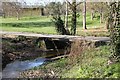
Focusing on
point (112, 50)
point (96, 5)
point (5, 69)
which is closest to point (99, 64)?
point (112, 50)

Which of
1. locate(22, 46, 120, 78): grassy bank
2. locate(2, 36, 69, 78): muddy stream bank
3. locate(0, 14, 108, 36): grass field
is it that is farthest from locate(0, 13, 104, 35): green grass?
locate(22, 46, 120, 78): grassy bank

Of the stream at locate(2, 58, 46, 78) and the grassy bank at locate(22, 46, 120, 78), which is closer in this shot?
the grassy bank at locate(22, 46, 120, 78)

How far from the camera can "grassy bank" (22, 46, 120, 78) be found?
12656mm

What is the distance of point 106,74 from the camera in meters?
12.3

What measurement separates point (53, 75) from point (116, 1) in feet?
15.5

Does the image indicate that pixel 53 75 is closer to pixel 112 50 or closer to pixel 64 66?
pixel 64 66

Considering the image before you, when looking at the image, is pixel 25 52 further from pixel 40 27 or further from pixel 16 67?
pixel 40 27

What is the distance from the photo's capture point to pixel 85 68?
1391cm

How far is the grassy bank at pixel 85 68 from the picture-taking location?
41.5 ft

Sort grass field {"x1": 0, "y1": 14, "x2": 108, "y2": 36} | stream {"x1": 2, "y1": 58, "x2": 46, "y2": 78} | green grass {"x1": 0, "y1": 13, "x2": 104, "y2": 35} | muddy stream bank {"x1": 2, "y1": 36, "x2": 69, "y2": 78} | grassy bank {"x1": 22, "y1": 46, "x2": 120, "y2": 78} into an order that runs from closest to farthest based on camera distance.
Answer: grassy bank {"x1": 22, "y1": 46, "x2": 120, "y2": 78}
stream {"x1": 2, "y1": 58, "x2": 46, "y2": 78}
muddy stream bank {"x1": 2, "y1": 36, "x2": 69, "y2": 78}
grass field {"x1": 0, "y1": 14, "x2": 108, "y2": 36}
green grass {"x1": 0, "y1": 13, "x2": 104, "y2": 35}

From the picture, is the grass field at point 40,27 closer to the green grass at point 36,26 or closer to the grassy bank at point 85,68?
the green grass at point 36,26

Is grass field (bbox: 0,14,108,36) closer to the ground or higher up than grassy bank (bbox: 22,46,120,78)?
higher up

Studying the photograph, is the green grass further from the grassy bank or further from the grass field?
the grassy bank

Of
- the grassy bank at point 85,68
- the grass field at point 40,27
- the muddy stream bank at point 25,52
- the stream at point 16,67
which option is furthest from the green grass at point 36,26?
the grassy bank at point 85,68
